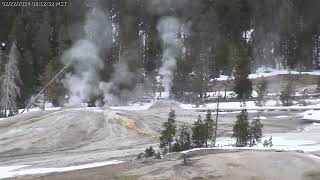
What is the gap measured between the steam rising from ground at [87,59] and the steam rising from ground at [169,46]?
6169 millimetres

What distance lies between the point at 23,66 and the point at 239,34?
24738 mm

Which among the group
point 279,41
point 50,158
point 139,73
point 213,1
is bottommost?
point 50,158

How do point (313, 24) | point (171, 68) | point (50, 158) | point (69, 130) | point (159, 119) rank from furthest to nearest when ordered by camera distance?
point (313, 24), point (171, 68), point (159, 119), point (69, 130), point (50, 158)

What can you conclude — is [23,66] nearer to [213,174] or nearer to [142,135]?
[142,135]

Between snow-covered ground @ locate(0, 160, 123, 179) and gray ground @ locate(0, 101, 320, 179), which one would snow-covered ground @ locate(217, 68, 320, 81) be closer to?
gray ground @ locate(0, 101, 320, 179)

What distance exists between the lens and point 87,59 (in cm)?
4750

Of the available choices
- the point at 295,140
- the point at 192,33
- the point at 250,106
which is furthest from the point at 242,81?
the point at 295,140

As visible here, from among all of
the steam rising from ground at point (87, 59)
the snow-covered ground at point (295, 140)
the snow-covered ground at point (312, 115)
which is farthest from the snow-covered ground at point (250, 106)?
the snow-covered ground at point (295, 140)

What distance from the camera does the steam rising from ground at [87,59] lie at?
41.4m

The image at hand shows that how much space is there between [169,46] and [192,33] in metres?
3.86

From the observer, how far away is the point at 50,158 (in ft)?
65.7

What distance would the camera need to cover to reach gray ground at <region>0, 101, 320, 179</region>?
20.1m

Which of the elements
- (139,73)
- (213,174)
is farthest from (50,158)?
(139,73)

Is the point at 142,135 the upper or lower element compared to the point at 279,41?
lower
